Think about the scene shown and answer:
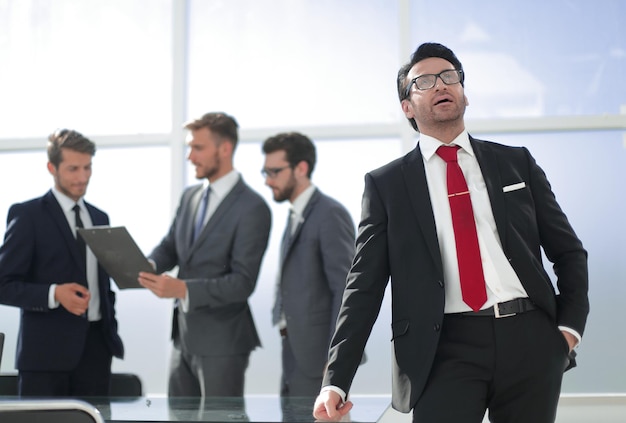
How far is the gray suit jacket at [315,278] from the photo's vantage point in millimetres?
4324

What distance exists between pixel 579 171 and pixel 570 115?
37 cm

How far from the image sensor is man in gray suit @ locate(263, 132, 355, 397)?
4332 mm

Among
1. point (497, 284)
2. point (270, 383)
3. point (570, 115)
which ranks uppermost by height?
point (570, 115)

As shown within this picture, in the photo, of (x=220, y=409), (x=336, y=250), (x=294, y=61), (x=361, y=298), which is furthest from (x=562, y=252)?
→ (x=294, y=61)

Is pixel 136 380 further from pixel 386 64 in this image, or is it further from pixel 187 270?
pixel 386 64

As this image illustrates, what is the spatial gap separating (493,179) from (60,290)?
2503 mm

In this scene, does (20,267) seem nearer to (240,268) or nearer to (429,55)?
(240,268)

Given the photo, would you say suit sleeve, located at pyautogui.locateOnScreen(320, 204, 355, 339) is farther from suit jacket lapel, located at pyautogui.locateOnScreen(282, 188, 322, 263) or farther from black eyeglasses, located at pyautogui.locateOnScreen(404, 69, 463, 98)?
black eyeglasses, located at pyautogui.locateOnScreen(404, 69, 463, 98)

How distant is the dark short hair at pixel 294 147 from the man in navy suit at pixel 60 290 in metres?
0.99

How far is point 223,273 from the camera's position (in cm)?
444

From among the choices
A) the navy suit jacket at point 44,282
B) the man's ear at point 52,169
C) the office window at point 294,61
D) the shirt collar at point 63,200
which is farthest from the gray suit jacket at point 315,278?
the office window at point 294,61

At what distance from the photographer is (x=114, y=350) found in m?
4.42

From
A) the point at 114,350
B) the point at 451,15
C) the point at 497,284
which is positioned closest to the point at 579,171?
the point at 451,15

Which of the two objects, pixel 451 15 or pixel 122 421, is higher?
pixel 451 15
